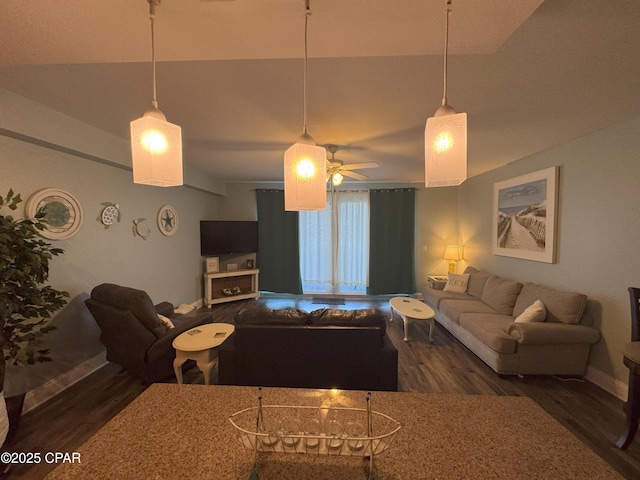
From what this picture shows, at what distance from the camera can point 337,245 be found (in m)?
5.24

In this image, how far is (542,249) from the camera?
2.98 metres

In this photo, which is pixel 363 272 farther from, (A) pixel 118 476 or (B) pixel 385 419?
(A) pixel 118 476

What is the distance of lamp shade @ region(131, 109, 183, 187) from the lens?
0.88 metres

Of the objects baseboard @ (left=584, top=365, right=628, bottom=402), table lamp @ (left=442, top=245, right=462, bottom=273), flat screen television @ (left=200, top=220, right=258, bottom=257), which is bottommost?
baseboard @ (left=584, top=365, right=628, bottom=402)

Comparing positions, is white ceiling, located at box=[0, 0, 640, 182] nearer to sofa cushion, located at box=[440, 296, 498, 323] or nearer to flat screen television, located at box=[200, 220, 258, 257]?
sofa cushion, located at box=[440, 296, 498, 323]

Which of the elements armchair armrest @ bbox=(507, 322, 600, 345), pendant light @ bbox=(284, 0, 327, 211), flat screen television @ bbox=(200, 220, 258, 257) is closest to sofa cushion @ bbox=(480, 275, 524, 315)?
armchair armrest @ bbox=(507, 322, 600, 345)

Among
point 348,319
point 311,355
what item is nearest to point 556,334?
point 348,319

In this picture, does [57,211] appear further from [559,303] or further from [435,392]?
[559,303]

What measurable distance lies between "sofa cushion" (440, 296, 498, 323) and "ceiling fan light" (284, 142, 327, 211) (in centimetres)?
309

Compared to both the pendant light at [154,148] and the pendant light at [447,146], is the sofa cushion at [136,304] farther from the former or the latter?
the pendant light at [447,146]

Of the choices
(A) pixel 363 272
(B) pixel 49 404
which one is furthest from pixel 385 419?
(A) pixel 363 272

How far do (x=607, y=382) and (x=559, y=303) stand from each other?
0.76 meters

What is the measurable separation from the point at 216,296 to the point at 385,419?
4655mm

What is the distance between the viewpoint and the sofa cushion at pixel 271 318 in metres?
2.08
